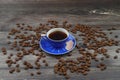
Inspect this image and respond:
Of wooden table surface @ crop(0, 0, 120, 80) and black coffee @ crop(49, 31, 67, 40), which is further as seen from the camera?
wooden table surface @ crop(0, 0, 120, 80)

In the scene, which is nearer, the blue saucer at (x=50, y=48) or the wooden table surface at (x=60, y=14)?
the blue saucer at (x=50, y=48)

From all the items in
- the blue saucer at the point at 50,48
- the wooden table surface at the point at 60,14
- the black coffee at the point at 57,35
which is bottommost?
the blue saucer at the point at 50,48

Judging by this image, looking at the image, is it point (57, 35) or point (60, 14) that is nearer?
point (57, 35)

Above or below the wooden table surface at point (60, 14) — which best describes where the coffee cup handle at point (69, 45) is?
below

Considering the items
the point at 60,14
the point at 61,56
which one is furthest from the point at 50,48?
the point at 60,14

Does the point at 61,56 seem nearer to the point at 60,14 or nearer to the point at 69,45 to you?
the point at 69,45

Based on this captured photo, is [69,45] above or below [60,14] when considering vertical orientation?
below

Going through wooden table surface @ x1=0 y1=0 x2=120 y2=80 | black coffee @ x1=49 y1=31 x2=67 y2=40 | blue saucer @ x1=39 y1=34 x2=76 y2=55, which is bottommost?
blue saucer @ x1=39 y1=34 x2=76 y2=55

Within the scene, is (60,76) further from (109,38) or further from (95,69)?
(109,38)
